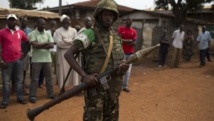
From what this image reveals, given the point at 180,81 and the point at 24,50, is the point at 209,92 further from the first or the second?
the point at 24,50

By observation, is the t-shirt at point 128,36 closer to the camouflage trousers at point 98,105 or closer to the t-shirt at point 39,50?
the t-shirt at point 39,50

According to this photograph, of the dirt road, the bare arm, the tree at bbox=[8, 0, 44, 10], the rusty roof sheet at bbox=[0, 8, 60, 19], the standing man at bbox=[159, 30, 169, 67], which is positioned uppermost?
the tree at bbox=[8, 0, 44, 10]

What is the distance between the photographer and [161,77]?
8.77 meters

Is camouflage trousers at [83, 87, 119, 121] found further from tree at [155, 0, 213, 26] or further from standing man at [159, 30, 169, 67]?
tree at [155, 0, 213, 26]

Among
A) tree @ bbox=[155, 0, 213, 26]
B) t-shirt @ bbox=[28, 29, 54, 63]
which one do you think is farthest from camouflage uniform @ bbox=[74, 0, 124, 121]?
tree @ bbox=[155, 0, 213, 26]

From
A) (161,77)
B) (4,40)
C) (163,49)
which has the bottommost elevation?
(161,77)

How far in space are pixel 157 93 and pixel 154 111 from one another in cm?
154

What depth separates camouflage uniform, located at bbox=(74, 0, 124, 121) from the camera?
2.51 m

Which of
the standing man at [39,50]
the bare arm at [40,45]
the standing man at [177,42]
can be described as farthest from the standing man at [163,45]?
the bare arm at [40,45]

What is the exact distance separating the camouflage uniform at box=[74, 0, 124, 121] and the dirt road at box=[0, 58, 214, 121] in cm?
198

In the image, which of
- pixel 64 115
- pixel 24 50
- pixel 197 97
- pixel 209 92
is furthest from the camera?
pixel 209 92

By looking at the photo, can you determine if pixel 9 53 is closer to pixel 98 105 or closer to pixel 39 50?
pixel 39 50

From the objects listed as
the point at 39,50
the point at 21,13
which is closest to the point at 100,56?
the point at 39,50

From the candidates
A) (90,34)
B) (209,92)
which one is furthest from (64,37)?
(209,92)
